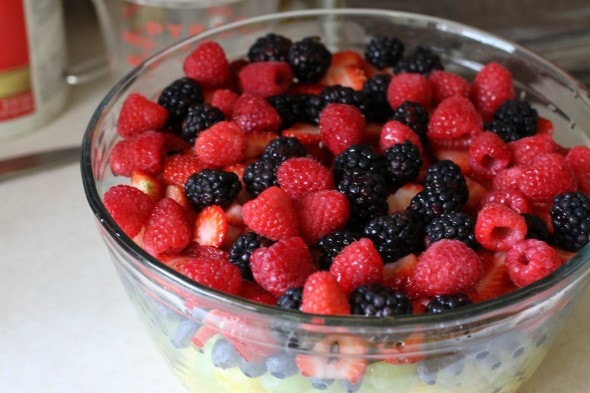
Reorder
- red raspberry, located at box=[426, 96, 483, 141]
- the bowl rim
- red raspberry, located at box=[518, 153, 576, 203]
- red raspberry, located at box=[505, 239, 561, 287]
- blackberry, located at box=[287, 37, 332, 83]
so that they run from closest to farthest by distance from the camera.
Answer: the bowl rim → red raspberry, located at box=[505, 239, 561, 287] → red raspberry, located at box=[518, 153, 576, 203] → red raspberry, located at box=[426, 96, 483, 141] → blackberry, located at box=[287, 37, 332, 83]

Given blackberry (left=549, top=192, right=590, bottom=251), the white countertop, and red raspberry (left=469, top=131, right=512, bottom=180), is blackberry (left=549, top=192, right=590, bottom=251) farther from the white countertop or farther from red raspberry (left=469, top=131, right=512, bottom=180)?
the white countertop

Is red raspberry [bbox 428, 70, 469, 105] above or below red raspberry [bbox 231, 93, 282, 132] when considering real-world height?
above

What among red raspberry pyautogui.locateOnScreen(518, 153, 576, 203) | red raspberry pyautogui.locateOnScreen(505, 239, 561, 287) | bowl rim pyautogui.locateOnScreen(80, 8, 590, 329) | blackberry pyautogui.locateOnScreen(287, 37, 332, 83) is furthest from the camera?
blackberry pyautogui.locateOnScreen(287, 37, 332, 83)

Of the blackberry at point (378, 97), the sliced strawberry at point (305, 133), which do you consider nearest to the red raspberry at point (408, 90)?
the blackberry at point (378, 97)

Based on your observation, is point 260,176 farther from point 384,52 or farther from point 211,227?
point 384,52

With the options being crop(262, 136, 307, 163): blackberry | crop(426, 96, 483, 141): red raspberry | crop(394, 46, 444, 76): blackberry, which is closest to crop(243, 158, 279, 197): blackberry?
crop(262, 136, 307, 163): blackberry

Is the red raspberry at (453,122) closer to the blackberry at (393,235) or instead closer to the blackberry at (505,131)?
the blackberry at (505,131)

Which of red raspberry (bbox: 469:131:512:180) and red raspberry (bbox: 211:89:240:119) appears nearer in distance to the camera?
red raspberry (bbox: 469:131:512:180)
